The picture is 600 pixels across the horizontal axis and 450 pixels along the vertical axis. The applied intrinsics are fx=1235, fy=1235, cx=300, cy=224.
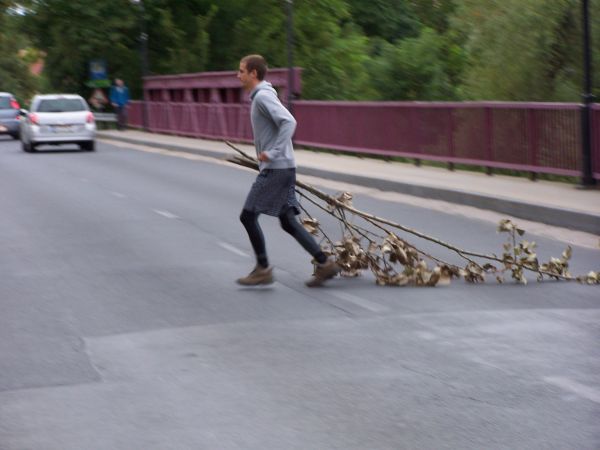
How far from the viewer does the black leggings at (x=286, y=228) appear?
383 inches

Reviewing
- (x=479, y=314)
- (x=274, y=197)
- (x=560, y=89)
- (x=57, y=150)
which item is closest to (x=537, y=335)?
(x=479, y=314)

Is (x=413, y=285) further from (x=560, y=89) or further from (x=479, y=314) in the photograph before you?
(x=560, y=89)

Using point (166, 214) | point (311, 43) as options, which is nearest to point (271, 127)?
point (166, 214)

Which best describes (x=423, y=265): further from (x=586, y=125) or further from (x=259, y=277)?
(x=586, y=125)

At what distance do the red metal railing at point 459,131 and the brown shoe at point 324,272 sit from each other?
801 centimetres

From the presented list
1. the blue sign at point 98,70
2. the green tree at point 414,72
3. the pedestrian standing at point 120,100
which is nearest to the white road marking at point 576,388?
the green tree at point 414,72

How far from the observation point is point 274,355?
719cm

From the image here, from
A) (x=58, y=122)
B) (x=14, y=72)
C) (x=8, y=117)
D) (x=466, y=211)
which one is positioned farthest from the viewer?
(x=14, y=72)

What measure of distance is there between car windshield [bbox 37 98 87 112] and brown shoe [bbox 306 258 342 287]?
77.9 feet

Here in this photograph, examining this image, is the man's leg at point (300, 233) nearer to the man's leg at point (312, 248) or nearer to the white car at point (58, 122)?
the man's leg at point (312, 248)

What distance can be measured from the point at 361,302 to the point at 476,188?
8737mm

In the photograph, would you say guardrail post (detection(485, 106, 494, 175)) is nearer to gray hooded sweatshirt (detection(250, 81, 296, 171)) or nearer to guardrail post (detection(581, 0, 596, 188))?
guardrail post (detection(581, 0, 596, 188))

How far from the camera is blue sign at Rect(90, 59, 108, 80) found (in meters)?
49.9

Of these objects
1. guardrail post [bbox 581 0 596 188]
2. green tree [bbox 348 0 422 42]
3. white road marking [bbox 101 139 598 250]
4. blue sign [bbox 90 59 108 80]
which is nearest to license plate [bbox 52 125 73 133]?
white road marking [bbox 101 139 598 250]
